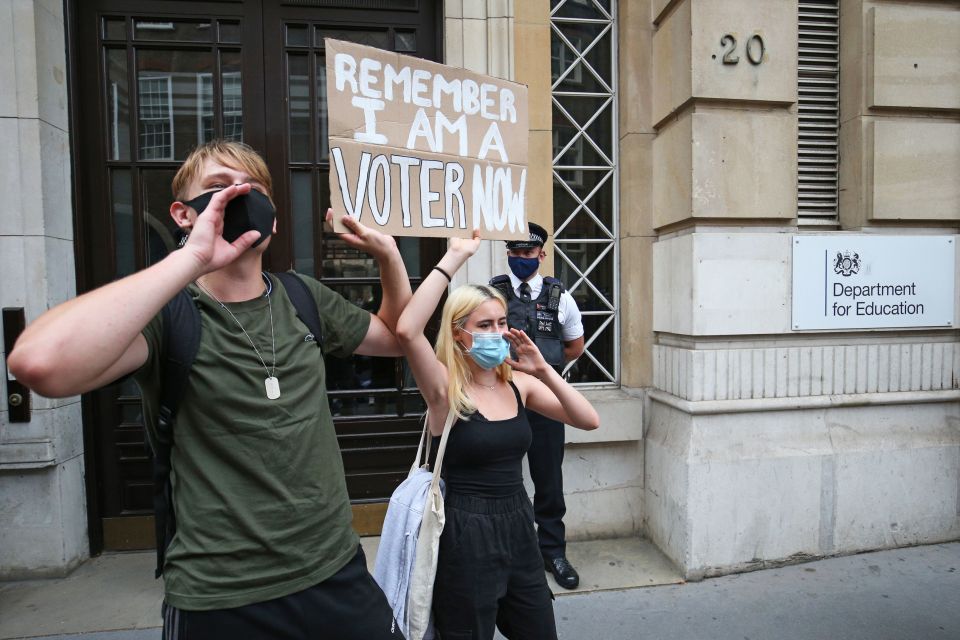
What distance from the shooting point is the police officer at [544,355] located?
4004 mm

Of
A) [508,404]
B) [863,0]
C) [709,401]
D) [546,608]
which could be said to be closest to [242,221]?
[508,404]

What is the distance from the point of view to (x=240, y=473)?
5.04 feet

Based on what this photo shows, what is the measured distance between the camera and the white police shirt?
4141 millimetres

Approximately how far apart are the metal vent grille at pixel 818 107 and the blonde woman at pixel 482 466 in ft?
10.3

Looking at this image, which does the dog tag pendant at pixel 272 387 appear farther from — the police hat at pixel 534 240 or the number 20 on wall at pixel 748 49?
the number 20 on wall at pixel 748 49

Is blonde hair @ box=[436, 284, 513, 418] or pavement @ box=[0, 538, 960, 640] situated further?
pavement @ box=[0, 538, 960, 640]

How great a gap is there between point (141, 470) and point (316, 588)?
3591 millimetres

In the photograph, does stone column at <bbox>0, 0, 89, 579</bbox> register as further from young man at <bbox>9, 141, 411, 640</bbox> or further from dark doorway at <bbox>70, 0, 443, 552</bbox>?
young man at <bbox>9, 141, 411, 640</bbox>

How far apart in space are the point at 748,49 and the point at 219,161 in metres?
3.82

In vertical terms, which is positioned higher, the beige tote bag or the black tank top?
the black tank top

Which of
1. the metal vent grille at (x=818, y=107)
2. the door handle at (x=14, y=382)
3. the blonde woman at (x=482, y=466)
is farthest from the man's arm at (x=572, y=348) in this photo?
the door handle at (x=14, y=382)

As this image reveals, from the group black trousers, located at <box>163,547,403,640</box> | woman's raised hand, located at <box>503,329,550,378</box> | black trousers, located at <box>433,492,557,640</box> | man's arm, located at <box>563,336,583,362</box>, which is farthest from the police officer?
black trousers, located at <box>163,547,403,640</box>

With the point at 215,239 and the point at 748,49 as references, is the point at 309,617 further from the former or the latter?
the point at 748,49

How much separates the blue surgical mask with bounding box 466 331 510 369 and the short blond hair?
109 cm
